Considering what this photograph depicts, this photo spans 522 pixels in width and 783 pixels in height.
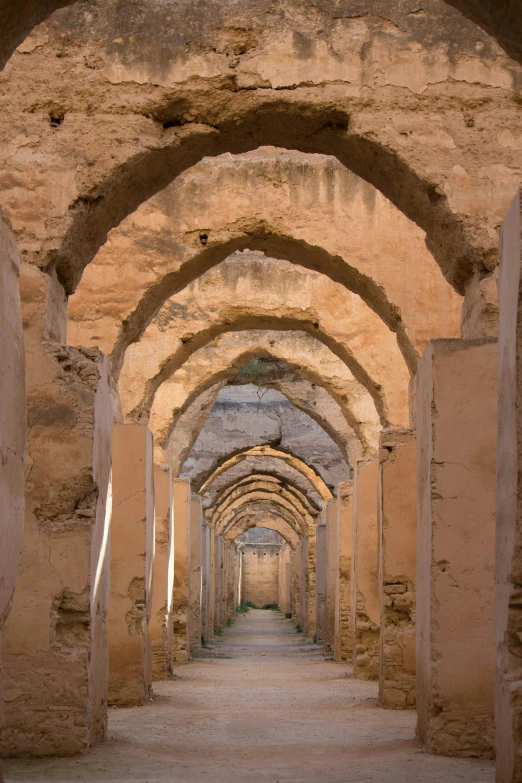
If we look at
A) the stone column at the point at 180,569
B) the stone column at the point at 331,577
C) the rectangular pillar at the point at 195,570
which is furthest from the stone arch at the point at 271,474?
the stone column at the point at 180,569

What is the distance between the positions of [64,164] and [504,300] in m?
3.78

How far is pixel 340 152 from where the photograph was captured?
6.82m

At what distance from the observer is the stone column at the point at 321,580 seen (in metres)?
18.7

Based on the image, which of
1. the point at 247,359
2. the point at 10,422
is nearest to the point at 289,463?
the point at 247,359

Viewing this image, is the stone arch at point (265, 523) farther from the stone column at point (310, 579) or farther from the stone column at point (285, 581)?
the stone column at point (310, 579)

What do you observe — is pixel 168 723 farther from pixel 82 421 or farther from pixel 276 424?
pixel 276 424

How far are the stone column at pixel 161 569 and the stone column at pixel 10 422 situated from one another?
6.78m

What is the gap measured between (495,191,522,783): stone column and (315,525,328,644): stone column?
1508 cm

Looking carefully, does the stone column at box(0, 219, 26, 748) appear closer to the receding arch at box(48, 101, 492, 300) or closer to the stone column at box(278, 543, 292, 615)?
the receding arch at box(48, 101, 492, 300)

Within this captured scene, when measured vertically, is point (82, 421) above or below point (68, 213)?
below

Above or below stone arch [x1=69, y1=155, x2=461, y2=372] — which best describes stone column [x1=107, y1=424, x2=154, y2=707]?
below

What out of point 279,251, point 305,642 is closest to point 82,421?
point 279,251

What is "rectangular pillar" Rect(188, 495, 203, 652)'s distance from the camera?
15.9 metres

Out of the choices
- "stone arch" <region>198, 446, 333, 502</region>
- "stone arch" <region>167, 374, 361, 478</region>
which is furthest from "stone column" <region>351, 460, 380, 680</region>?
"stone arch" <region>198, 446, 333, 502</region>
